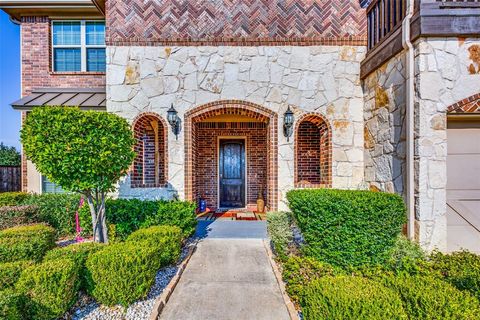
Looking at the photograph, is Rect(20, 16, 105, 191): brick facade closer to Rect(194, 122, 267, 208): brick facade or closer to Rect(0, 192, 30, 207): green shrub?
Rect(0, 192, 30, 207): green shrub

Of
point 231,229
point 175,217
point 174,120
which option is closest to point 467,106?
point 231,229

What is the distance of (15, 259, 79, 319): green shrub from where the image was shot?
264cm

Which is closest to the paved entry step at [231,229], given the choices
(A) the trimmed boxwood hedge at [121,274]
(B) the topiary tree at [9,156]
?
(A) the trimmed boxwood hedge at [121,274]

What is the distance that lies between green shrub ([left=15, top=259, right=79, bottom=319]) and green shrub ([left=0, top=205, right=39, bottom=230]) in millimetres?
3110

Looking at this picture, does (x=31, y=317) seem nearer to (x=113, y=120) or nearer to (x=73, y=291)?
(x=73, y=291)

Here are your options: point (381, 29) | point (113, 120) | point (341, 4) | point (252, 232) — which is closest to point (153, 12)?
point (113, 120)

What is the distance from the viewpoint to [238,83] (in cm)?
609

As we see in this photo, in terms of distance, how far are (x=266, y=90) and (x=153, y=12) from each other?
3.12 meters

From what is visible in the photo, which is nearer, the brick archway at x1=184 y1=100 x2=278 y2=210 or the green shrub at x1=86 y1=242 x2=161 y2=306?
the green shrub at x1=86 y1=242 x2=161 y2=306

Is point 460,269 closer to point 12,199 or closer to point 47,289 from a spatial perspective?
point 47,289

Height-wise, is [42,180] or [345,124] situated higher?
[345,124]

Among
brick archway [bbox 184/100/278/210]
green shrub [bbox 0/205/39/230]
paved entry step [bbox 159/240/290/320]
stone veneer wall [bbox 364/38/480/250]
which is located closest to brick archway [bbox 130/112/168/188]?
brick archway [bbox 184/100/278/210]

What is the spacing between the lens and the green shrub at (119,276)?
295cm

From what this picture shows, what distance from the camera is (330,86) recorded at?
6074 mm
